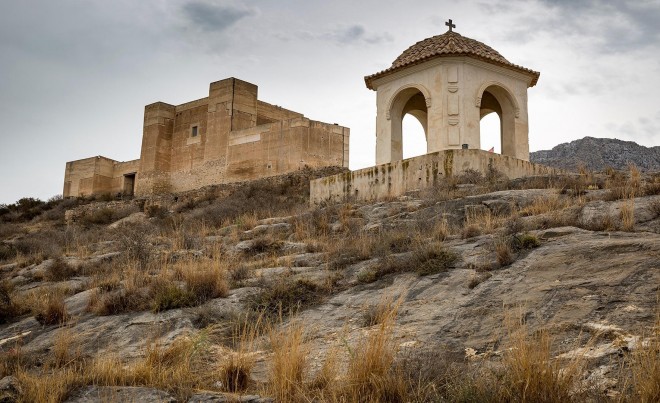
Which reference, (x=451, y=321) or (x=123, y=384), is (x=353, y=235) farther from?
(x=123, y=384)

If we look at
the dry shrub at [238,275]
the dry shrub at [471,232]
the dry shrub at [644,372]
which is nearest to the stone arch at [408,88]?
the dry shrub at [471,232]

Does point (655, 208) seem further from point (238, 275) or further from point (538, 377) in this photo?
point (238, 275)

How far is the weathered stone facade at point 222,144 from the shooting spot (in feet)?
94.6

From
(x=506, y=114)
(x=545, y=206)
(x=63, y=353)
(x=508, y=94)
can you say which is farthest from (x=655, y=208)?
(x=506, y=114)

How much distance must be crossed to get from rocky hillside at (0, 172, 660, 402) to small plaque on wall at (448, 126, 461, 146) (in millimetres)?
3938

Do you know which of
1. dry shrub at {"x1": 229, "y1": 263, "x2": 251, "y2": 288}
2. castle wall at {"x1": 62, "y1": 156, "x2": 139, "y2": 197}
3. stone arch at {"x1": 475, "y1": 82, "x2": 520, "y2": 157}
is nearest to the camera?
dry shrub at {"x1": 229, "y1": 263, "x2": 251, "y2": 288}

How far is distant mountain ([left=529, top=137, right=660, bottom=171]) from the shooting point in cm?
2366

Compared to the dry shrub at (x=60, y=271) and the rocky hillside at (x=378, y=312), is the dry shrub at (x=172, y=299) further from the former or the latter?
the dry shrub at (x=60, y=271)

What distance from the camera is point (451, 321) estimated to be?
5.31 metres

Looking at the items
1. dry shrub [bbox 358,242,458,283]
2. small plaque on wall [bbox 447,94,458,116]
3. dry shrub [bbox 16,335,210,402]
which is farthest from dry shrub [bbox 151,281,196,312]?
small plaque on wall [bbox 447,94,458,116]

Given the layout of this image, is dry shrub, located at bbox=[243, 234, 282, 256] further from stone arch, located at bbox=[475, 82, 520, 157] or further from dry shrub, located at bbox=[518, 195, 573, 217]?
stone arch, located at bbox=[475, 82, 520, 157]

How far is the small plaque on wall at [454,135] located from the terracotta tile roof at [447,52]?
5.83 ft

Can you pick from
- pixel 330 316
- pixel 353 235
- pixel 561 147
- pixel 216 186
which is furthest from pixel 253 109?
pixel 330 316

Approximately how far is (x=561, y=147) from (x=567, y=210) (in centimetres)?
1967
